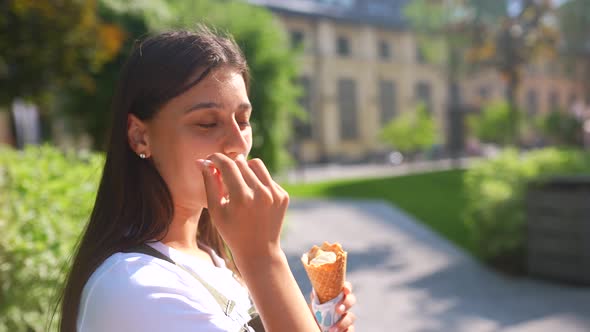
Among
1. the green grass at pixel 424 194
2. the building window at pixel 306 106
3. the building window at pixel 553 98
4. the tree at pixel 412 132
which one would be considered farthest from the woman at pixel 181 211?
the building window at pixel 553 98

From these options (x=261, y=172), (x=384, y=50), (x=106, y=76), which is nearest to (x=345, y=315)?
(x=261, y=172)

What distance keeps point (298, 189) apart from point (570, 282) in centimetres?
1253

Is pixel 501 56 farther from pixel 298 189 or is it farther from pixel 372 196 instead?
pixel 298 189

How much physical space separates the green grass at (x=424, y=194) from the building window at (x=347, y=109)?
31448 mm

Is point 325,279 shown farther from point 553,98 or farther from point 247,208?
point 553,98

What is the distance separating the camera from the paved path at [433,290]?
5645mm

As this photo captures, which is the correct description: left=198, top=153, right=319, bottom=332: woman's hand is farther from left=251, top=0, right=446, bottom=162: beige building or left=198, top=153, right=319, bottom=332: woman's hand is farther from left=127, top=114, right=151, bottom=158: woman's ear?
left=251, top=0, right=446, bottom=162: beige building

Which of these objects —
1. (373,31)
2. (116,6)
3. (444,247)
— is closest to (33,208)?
(444,247)

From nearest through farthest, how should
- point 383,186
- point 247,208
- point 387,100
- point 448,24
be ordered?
point 247,208
point 383,186
point 448,24
point 387,100

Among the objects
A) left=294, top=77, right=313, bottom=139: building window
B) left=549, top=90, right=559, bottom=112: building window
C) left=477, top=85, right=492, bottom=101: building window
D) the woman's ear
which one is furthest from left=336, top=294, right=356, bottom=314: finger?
left=549, top=90, right=559, bottom=112: building window

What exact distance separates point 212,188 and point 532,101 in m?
71.1

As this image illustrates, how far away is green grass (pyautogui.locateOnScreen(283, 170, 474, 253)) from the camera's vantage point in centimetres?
1063

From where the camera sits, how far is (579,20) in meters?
19.3

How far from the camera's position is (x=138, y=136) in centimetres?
133
